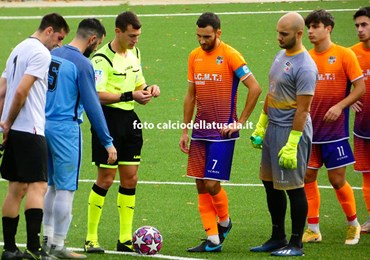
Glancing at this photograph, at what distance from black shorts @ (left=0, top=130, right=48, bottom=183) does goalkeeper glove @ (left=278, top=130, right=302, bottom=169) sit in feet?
7.85

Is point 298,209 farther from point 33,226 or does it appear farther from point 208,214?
point 33,226

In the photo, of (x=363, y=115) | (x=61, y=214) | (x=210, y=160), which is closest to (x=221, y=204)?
(x=210, y=160)

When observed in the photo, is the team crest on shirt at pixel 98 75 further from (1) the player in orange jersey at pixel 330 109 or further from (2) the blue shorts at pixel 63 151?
(1) the player in orange jersey at pixel 330 109

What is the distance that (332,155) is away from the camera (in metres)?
11.1

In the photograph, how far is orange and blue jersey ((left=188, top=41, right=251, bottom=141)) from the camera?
35.2ft

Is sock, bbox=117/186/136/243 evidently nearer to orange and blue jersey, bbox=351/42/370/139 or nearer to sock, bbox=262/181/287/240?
sock, bbox=262/181/287/240

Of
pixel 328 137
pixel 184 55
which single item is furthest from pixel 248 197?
pixel 184 55

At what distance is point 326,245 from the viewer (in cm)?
1093

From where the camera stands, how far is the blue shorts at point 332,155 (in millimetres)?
11086

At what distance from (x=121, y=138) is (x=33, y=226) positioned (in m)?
1.73

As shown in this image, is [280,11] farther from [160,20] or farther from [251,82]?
[251,82]

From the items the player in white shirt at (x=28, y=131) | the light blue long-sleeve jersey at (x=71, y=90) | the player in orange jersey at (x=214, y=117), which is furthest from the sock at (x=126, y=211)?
the player in white shirt at (x=28, y=131)

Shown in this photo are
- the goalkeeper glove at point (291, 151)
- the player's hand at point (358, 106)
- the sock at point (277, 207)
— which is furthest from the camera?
the player's hand at point (358, 106)

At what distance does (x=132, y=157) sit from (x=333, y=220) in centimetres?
290
